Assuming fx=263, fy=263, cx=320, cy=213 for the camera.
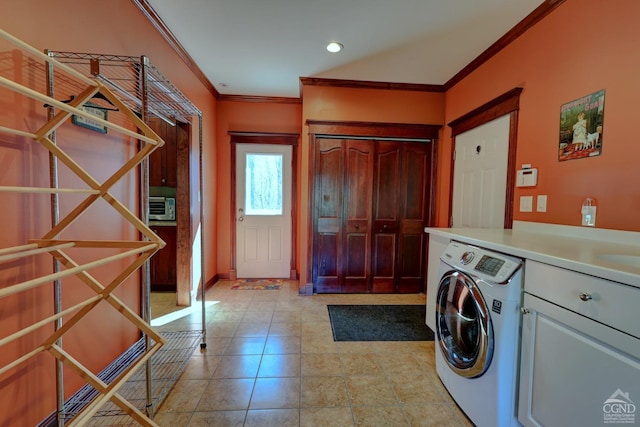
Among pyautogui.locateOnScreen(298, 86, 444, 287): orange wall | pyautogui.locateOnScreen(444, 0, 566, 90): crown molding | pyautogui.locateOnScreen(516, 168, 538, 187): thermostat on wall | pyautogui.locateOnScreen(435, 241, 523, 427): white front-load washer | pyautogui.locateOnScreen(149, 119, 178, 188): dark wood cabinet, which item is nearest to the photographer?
pyautogui.locateOnScreen(435, 241, 523, 427): white front-load washer

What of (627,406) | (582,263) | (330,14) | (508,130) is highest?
(330,14)

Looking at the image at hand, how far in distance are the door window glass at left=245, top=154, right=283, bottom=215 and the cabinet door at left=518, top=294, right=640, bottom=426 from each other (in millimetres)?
3147

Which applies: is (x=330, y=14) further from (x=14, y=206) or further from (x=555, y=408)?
(x=555, y=408)

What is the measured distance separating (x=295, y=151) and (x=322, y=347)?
2.59 meters

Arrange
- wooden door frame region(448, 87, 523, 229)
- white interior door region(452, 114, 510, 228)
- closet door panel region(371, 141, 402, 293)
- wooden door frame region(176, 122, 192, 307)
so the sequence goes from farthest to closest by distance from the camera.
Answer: closet door panel region(371, 141, 402, 293) < wooden door frame region(176, 122, 192, 307) < white interior door region(452, 114, 510, 228) < wooden door frame region(448, 87, 523, 229)

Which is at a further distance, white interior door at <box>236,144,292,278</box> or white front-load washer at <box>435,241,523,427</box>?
white interior door at <box>236,144,292,278</box>

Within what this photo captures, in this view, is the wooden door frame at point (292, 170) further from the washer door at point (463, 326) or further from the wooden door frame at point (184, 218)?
the washer door at point (463, 326)

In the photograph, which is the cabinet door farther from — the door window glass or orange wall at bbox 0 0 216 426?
the door window glass

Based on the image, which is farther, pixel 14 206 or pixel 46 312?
pixel 46 312

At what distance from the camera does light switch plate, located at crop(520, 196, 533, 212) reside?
6.67 feet

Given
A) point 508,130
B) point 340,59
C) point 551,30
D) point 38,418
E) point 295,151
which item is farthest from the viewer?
point 295,151

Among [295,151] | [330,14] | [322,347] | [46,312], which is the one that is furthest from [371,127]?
[46,312]

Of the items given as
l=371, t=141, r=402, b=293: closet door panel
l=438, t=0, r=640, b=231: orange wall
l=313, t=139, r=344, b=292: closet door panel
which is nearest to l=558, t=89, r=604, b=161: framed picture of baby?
l=438, t=0, r=640, b=231: orange wall

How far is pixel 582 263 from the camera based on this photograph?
0.90 m
